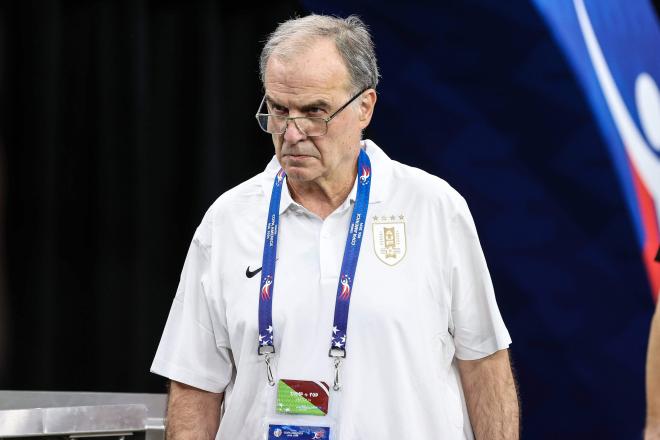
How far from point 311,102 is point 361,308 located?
414mm

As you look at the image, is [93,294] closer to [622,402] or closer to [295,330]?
[295,330]

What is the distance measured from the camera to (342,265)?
2.07m

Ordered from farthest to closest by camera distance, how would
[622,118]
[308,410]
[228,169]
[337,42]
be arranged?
[622,118]
[228,169]
[337,42]
[308,410]

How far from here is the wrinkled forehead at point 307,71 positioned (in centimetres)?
205

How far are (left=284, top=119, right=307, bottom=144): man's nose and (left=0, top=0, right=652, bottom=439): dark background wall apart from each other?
132 centimetres

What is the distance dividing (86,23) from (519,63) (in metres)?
1.57

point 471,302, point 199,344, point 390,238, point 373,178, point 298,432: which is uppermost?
point 373,178

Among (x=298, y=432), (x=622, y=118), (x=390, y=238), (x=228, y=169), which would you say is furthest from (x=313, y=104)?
(x=622, y=118)

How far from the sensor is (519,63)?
12.6 ft

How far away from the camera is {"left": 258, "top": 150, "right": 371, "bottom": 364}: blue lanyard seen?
2021mm

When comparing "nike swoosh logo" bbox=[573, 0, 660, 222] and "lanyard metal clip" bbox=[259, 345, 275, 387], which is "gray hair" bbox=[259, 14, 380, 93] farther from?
"nike swoosh logo" bbox=[573, 0, 660, 222]

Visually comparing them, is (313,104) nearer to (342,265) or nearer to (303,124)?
(303,124)

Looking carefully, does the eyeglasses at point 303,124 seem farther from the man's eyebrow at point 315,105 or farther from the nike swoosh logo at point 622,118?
the nike swoosh logo at point 622,118

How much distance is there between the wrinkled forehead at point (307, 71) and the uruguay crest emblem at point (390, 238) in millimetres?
272
